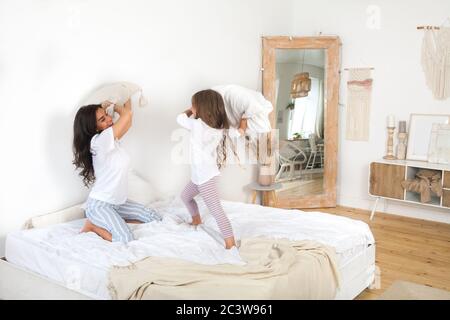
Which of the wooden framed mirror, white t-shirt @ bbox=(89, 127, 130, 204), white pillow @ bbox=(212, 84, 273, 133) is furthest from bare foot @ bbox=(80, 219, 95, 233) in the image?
the wooden framed mirror

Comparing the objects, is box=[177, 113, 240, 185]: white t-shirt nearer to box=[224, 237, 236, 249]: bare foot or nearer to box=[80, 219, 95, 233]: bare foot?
box=[224, 237, 236, 249]: bare foot

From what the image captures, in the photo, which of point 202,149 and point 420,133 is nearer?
point 202,149

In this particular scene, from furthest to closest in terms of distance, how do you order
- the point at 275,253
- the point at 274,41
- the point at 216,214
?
the point at 274,41 < the point at 216,214 < the point at 275,253

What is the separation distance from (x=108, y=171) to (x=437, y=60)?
2998mm

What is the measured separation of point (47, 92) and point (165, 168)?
3.74ft

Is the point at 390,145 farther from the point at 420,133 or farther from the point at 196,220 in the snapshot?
the point at 196,220

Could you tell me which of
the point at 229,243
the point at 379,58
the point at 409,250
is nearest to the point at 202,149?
the point at 229,243

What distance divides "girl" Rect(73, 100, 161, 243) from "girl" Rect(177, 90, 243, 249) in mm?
399

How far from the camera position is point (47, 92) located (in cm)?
306

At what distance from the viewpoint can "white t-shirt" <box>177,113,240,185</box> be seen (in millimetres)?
2980

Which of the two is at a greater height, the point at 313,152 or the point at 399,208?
the point at 313,152

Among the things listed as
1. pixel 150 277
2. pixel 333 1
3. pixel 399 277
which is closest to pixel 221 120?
pixel 150 277

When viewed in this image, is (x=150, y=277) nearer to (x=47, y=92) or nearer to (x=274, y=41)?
(x=47, y=92)

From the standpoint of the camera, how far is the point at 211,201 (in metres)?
A: 2.94
